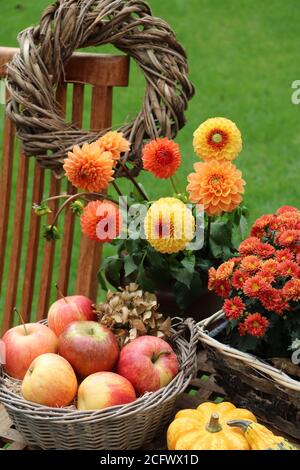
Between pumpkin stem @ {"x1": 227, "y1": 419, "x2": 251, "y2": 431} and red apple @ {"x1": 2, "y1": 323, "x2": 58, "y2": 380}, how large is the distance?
0.31m

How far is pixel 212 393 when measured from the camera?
1415mm

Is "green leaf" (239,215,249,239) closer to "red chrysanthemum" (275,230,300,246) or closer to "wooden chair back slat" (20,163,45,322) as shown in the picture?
"red chrysanthemum" (275,230,300,246)

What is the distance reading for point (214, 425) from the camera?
113 cm

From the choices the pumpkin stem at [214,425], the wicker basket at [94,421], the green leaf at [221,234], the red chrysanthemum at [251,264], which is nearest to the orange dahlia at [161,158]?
the green leaf at [221,234]

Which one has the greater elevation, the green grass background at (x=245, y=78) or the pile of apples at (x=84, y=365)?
the green grass background at (x=245, y=78)

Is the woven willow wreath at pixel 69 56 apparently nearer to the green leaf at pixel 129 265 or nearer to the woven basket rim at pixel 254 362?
the green leaf at pixel 129 265

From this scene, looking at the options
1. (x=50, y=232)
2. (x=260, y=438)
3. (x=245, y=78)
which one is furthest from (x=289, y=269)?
(x=245, y=78)

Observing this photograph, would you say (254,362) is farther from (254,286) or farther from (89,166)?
(89,166)

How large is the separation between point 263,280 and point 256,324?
0.07m

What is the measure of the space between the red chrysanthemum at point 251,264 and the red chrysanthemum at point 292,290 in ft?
0.21

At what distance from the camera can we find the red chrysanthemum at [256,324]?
1.20 meters

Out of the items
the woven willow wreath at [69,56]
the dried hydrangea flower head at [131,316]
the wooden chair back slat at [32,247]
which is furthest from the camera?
the wooden chair back slat at [32,247]

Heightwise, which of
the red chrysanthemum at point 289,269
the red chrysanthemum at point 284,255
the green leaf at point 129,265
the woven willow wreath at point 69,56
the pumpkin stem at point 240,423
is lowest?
the pumpkin stem at point 240,423
